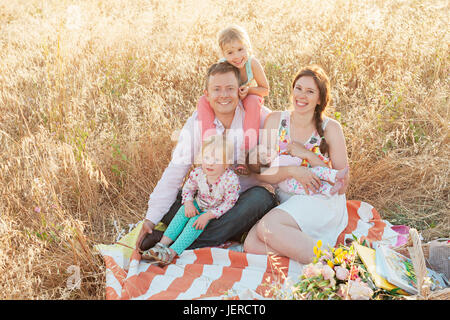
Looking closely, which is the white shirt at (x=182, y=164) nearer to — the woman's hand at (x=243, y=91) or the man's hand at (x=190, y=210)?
the woman's hand at (x=243, y=91)

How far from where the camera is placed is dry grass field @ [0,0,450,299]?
2742mm

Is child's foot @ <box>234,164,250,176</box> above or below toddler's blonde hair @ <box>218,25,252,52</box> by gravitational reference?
below

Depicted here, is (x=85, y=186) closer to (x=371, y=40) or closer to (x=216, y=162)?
(x=216, y=162)

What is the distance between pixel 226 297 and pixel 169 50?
346 centimetres

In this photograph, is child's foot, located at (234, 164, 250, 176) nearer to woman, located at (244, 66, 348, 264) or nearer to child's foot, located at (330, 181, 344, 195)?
woman, located at (244, 66, 348, 264)

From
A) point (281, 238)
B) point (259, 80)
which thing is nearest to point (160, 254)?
point (281, 238)

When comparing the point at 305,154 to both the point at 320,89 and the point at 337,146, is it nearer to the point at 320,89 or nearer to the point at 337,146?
the point at 337,146

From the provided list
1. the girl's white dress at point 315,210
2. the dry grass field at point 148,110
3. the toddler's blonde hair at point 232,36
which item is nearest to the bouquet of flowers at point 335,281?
the girl's white dress at point 315,210

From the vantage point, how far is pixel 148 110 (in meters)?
3.69

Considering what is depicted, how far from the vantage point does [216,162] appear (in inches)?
109

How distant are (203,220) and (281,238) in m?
0.53

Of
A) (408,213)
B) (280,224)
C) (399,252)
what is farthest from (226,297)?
(408,213)

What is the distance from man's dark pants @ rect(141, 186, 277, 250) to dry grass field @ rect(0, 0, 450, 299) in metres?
0.68

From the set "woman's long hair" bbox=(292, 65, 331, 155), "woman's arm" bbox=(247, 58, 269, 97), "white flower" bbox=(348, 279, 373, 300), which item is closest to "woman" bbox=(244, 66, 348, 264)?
"woman's long hair" bbox=(292, 65, 331, 155)
